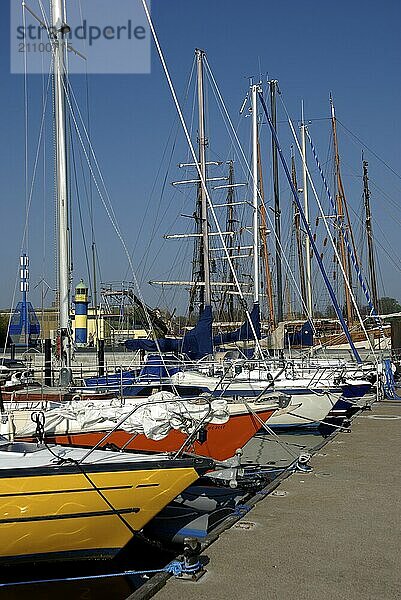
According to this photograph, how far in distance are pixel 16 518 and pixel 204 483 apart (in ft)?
16.0

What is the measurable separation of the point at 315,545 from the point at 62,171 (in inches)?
443

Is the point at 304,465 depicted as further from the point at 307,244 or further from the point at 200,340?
the point at 307,244

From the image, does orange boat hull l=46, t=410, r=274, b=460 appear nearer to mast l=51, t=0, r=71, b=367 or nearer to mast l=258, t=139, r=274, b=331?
mast l=51, t=0, r=71, b=367

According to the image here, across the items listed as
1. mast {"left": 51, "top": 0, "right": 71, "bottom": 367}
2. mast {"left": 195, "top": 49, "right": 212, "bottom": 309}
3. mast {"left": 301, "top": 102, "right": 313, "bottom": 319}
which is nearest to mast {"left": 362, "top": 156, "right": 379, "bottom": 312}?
mast {"left": 301, "top": 102, "right": 313, "bottom": 319}

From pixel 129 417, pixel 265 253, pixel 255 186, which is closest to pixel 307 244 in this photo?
pixel 265 253

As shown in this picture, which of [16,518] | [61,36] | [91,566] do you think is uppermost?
[61,36]

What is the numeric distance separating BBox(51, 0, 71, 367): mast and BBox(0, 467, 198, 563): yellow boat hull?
25.4 ft

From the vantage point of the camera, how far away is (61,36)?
16844 millimetres

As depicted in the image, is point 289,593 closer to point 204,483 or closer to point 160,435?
point 160,435

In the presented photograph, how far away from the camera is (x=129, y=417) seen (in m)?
10.6

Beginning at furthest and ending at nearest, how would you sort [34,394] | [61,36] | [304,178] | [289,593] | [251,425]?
1. [304,178]
2. [61,36]
3. [34,394]
4. [251,425]
5. [289,593]

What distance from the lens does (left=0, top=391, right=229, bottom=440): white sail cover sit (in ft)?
34.9

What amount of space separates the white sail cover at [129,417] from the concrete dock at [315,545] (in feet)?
5.39

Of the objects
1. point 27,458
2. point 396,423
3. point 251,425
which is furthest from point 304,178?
point 27,458
